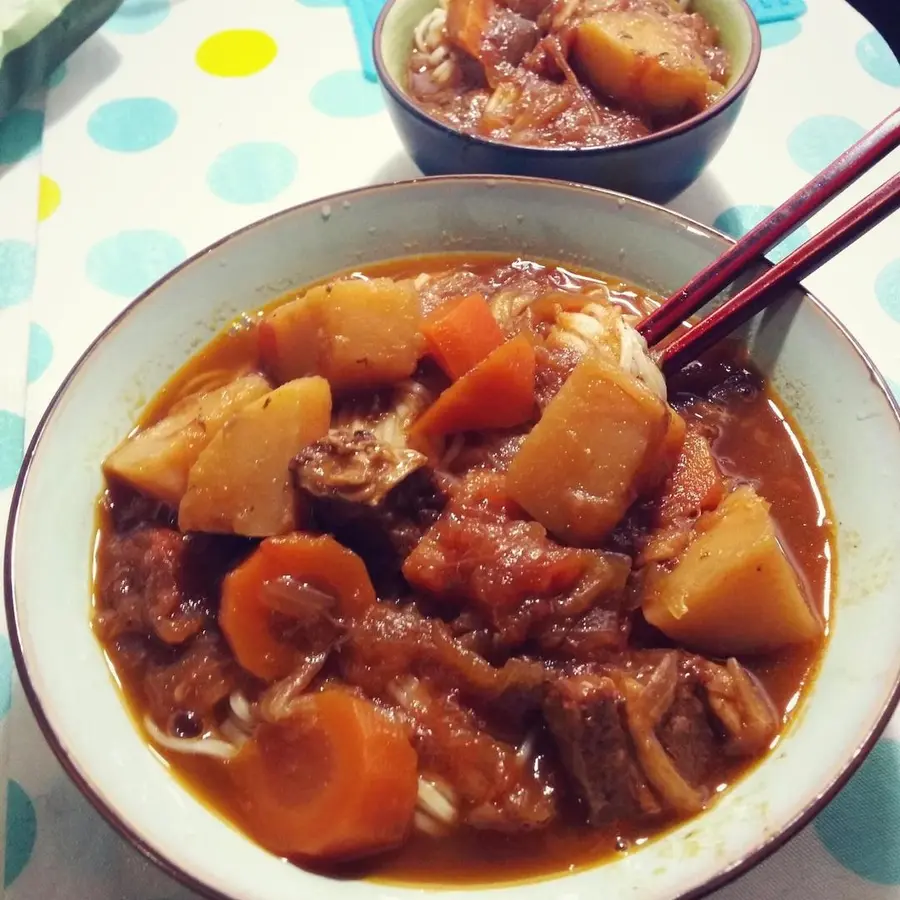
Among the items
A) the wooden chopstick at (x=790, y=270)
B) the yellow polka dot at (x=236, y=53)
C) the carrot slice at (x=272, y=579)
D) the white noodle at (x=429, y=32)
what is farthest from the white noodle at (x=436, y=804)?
the yellow polka dot at (x=236, y=53)

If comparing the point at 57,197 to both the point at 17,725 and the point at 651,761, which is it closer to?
the point at 17,725

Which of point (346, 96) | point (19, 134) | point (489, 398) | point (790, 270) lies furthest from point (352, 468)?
point (19, 134)

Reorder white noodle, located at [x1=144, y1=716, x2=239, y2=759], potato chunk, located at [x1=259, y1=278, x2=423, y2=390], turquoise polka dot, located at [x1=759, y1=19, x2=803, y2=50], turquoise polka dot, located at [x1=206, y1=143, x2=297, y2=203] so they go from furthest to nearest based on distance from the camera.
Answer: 1. turquoise polka dot, located at [x1=759, y1=19, x2=803, y2=50]
2. turquoise polka dot, located at [x1=206, y1=143, x2=297, y2=203]
3. potato chunk, located at [x1=259, y1=278, x2=423, y2=390]
4. white noodle, located at [x1=144, y1=716, x2=239, y2=759]

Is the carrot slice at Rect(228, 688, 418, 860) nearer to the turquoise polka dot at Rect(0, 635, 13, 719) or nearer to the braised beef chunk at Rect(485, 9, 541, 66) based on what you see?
the turquoise polka dot at Rect(0, 635, 13, 719)

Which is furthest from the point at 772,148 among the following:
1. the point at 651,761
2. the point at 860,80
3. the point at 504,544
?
the point at 651,761

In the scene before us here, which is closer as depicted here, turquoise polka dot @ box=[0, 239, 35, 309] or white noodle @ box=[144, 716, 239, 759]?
white noodle @ box=[144, 716, 239, 759]

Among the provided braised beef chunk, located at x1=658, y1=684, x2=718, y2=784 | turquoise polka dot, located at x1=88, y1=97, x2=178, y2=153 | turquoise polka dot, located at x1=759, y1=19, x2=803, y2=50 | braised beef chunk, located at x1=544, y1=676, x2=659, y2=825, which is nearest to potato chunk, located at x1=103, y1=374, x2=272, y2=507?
braised beef chunk, located at x1=544, y1=676, x2=659, y2=825

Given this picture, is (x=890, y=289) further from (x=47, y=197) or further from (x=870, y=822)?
(x=47, y=197)
